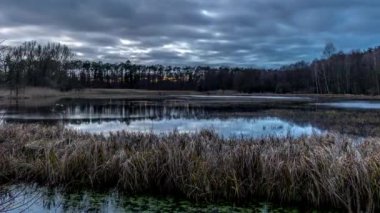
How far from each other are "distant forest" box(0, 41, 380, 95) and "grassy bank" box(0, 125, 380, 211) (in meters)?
45.7

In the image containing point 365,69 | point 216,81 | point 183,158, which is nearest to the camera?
point 183,158

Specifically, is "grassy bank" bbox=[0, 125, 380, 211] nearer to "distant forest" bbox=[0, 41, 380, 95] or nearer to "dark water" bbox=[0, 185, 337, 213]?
"dark water" bbox=[0, 185, 337, 213]

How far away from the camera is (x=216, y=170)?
1113cm

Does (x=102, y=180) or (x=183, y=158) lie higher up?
(x=183, y=158)

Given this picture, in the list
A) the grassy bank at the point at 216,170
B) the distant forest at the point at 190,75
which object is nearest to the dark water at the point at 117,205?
the grassy bank at the point at 216,170

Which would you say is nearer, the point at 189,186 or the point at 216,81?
the point at 189,186

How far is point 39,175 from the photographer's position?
41.4 feet

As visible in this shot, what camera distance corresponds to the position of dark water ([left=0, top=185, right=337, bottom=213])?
10.0 metres

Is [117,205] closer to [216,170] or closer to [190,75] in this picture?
[216,170]

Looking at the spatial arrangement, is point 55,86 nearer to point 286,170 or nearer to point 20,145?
point 20,145

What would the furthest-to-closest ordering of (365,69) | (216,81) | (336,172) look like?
1. (216,81)
2. (365,69)
3. (336,172)

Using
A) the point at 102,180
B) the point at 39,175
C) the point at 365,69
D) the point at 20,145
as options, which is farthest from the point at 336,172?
the point at 365,69

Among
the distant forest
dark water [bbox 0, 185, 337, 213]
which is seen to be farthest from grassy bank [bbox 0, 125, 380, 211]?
the distant forest

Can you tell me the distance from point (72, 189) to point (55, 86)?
85584mm
